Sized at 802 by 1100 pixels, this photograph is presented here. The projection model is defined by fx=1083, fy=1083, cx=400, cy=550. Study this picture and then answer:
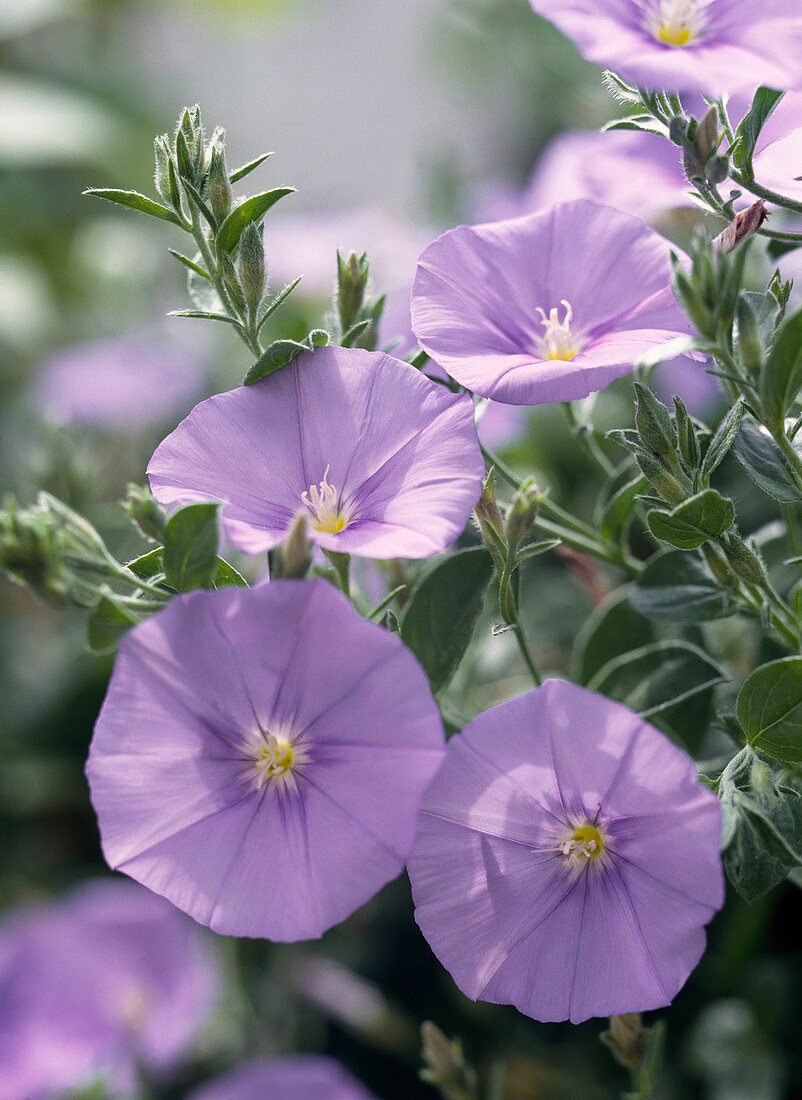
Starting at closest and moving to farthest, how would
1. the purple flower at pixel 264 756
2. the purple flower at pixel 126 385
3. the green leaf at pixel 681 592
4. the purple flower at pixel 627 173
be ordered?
the purple flower at pixel 264 756
the green leaf at pixel 681 592
the purple flower at pixel 627 173
the purple flower at pixel 126 385

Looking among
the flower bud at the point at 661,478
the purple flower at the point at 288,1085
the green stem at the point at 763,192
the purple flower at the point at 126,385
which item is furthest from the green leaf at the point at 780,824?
the purple flower at the point at 126,385

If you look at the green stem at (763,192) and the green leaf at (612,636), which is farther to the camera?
the green leaf at (612,636)

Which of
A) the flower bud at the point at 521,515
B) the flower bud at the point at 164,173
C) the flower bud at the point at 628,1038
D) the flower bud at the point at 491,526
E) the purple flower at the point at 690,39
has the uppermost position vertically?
the purple flower at the point at 690,39

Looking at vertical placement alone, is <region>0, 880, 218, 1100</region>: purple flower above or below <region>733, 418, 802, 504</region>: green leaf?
below

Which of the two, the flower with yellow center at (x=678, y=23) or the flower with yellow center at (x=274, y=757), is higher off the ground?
the flower with yellow center at (x=678, y=23)

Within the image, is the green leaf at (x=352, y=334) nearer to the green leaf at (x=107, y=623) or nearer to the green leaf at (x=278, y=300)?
the green leaf at (x=278, y=300)

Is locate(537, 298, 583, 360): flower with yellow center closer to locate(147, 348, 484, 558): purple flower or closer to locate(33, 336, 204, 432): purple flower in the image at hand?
locate(147, 348, 484, 558): purple flower

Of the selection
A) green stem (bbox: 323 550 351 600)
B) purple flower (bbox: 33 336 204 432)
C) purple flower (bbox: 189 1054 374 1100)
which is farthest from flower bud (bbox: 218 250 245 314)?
purple flower (bbox: 33 336 204 432)
